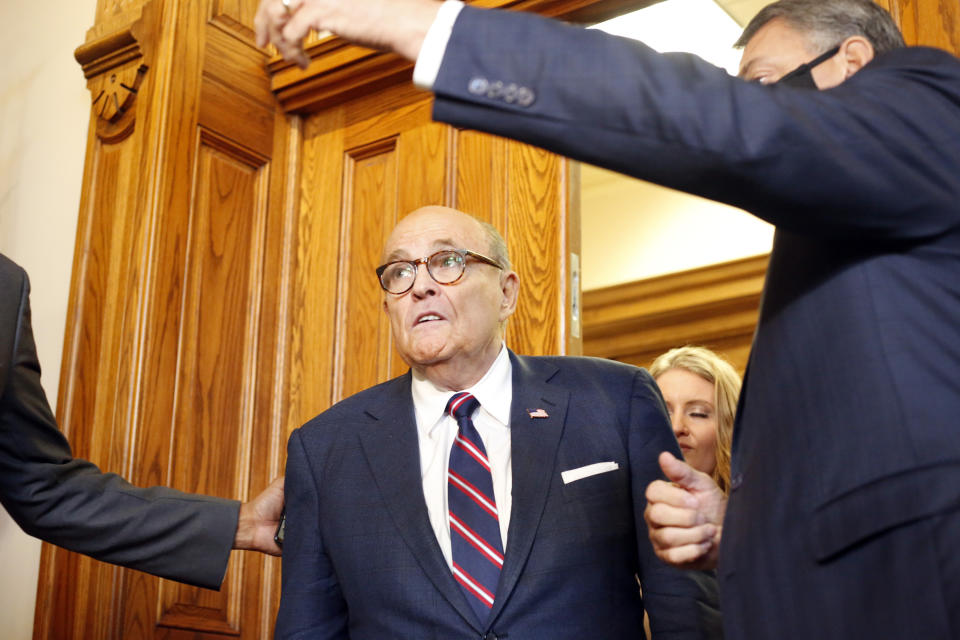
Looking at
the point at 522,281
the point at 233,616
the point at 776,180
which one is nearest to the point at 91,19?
the point at 522,281

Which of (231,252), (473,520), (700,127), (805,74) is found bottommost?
(473,520)

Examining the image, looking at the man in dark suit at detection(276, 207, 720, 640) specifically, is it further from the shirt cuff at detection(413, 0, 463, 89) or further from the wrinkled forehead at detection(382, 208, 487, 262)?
the shirt cuff at detection(413, 0, 463, 89)

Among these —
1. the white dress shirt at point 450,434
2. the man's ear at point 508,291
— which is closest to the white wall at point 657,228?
the man's ear at point 508,291

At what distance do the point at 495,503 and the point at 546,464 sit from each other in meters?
0.13

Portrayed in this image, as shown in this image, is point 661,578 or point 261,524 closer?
point 661,578

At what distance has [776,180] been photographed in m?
1.09

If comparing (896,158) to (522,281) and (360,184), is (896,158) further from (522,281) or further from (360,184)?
(360,184)

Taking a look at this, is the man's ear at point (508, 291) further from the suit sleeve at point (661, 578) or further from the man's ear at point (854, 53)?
the man's ear at point (854, 53)

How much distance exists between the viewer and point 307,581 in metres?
2.31

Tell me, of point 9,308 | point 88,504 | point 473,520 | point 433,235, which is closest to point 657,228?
point 433,235

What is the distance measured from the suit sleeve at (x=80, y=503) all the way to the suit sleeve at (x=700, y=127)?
1.55m

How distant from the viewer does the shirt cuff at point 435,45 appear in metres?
1.12

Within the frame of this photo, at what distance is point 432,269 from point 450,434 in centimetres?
42

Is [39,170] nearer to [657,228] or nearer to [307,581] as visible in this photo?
[307,581]
